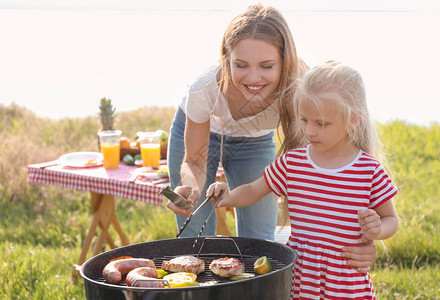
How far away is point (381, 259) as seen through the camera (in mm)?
4312

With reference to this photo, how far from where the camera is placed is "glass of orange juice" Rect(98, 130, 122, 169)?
4059 mm

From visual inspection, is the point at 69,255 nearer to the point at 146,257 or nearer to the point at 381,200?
the point at 146,257

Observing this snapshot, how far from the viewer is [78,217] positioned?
5184mm

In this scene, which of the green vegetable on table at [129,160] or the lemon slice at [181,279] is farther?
the green vegetable on table at [129,160]

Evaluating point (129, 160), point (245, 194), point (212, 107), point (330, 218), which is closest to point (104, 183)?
point (129, 160)

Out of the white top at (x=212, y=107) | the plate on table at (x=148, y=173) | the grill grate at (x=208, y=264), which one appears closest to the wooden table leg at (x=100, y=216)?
the plate on table at (x=148, y=173)

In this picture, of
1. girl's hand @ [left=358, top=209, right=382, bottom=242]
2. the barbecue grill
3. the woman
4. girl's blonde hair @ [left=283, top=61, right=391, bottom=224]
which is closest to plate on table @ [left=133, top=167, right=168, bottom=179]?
the woman

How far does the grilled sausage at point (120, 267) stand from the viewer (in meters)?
1.82

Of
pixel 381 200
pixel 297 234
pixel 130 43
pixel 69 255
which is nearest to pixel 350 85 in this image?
pixel 381 200

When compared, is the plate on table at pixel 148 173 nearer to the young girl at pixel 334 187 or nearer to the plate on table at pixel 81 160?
the plate on table at pixel 81 160

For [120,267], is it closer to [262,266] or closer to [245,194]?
[262,266]

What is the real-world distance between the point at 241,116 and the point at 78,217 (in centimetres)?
289

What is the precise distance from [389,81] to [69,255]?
9.31 metres

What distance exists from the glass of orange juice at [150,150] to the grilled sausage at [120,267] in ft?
6.98
